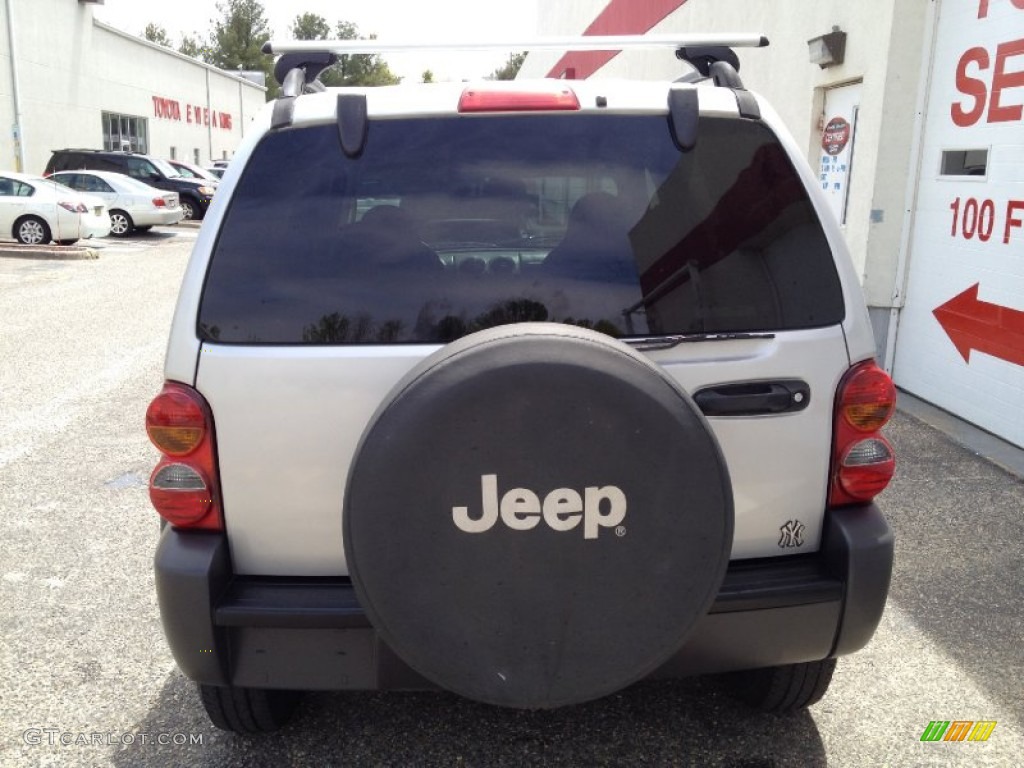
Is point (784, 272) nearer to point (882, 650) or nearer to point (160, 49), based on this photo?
point (882, 650)

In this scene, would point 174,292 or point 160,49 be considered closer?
point 174,292

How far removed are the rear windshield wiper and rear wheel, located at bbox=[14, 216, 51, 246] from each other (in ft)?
65.6

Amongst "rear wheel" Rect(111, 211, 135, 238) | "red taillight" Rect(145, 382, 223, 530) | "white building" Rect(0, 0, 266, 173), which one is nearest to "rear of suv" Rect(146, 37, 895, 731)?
"red taillight" Rect(145, 382, 223, 530)

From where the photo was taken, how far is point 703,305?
8.35 feet

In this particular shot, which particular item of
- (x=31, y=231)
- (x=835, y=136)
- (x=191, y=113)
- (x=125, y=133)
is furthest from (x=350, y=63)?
(x=835, y=136)

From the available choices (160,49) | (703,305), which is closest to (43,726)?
(703,305)

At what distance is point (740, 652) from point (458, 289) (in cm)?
122

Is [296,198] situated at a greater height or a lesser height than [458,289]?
greater

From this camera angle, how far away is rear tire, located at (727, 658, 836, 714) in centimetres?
293

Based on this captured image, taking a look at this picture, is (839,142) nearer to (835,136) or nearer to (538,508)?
(835,136)

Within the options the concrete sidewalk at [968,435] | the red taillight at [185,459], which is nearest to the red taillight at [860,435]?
the red taillight at [185,459]

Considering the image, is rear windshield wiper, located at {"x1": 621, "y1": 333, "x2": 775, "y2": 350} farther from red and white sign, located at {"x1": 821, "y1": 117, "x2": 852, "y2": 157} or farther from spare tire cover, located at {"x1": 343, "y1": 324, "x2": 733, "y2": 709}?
red and white sign, located at {"x1": 821, "y1": 117, "x2": 852, "y2": 157}

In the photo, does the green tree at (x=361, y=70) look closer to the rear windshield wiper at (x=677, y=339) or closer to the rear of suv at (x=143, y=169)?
the rear of suv at (x=143, y=169)

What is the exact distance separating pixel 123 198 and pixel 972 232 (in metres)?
21.1
